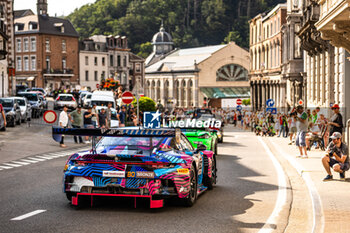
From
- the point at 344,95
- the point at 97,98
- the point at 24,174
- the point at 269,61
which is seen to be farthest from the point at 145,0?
the point at 24,174

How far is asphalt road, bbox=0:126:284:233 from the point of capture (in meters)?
8.86

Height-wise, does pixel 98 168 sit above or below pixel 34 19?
below

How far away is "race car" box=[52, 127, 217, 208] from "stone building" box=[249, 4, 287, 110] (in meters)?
49.2

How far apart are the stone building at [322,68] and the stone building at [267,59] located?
18.5 m

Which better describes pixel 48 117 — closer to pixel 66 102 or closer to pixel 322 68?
pixel 322 68

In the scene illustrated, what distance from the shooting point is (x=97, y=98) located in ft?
Result: 143

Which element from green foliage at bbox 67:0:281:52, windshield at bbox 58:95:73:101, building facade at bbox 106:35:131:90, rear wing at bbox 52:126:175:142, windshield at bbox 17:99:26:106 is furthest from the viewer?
green foliage at bbox 67:0:281:52

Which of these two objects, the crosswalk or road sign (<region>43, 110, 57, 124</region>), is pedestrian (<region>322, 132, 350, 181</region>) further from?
road sign (<region>43, 110, 57, 124</region>)

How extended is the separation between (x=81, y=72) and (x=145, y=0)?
330 feet

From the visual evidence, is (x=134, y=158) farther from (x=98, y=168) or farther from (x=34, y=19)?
(x=34, y=19)

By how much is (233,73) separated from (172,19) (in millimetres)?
66773

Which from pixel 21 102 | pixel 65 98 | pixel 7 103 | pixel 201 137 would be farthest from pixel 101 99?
pixel 201 137

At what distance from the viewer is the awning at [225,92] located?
425 feet

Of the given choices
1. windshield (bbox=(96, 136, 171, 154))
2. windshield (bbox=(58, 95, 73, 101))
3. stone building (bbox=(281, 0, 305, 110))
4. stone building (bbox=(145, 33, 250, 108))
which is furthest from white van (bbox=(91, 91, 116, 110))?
stone building (bbox=(145, 33, 250, 108))
